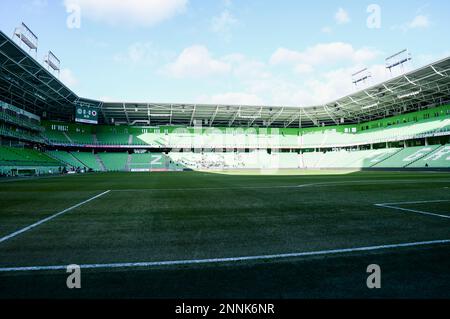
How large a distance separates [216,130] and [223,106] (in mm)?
15293

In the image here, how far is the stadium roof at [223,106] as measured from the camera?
3988 centimetres

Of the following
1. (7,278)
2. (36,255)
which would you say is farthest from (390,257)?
(36,255)

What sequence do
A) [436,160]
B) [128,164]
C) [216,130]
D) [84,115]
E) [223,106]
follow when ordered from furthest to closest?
[216,130]
[128,164]
[223,106]
[84,115]
[436,160]

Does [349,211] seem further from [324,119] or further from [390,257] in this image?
[324,119]

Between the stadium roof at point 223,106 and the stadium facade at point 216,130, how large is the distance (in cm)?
22

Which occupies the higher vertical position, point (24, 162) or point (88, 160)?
point (88, 160)

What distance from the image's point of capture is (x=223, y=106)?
6500 centimetres

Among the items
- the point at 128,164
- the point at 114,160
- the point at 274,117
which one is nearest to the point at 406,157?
the point at 274,117

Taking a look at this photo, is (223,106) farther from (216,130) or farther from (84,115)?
(84,115)

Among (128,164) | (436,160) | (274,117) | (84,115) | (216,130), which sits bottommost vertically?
(436,160)

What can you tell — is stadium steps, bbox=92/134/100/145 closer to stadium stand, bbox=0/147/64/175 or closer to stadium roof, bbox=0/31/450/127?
stadium roof, bbox=0/31/450/127

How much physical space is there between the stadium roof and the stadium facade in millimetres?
216

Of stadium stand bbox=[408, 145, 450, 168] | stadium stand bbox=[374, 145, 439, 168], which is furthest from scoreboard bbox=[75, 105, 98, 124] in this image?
stadium stand bbox=[408, 145, 450, 168]
